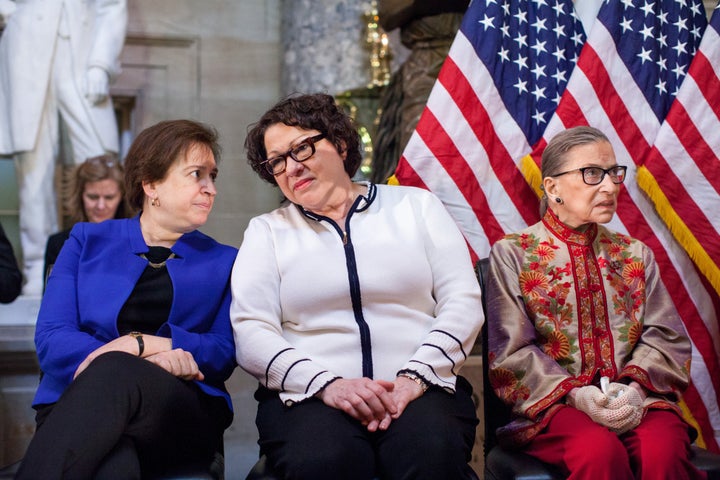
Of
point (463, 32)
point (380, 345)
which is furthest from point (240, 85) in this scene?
point (380, 345)

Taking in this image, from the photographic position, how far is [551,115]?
10.7ft

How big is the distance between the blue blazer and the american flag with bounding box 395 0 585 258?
0.87 metres

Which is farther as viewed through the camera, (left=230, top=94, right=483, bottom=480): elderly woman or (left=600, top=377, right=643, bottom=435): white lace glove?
(left=600, top=377, right=643, bottom=435): white lace glove

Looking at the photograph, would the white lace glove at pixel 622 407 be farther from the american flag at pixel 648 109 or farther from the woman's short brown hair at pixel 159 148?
the woman's short brown hair at pixel 159 148

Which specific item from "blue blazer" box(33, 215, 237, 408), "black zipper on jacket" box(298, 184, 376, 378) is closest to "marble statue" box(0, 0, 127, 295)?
"blue blazer" box(33, 215, 237, 408)

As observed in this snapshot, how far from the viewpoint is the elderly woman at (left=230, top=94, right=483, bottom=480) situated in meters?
2.12

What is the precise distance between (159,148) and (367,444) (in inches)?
39.6

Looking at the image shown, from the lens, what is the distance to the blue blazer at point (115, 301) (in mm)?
2336

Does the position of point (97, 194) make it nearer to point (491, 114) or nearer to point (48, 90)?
point (48, 90)

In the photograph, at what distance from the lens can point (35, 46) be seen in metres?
4.91

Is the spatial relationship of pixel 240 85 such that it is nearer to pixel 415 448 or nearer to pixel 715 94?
pixel 715 94

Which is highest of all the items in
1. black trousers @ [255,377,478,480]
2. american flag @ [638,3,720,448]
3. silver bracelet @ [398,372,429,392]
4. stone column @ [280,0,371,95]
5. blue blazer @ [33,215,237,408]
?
stone column @ [280,0,371,95]

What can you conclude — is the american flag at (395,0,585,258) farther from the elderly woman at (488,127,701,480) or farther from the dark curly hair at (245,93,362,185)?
the dark curly hair at (245,93,362,185)

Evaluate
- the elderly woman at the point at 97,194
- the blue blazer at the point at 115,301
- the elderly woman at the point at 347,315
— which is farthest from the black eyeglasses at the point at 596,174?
the elderly woman at the point at 97,194
